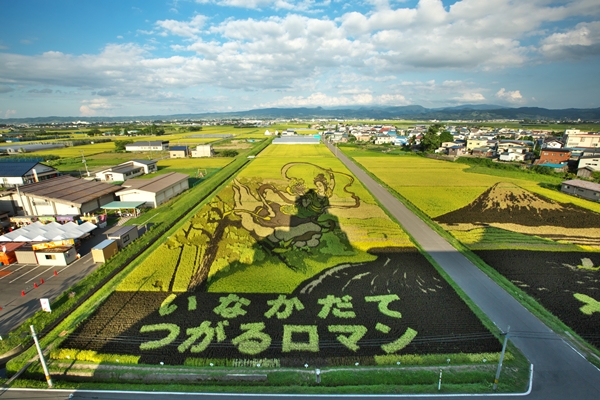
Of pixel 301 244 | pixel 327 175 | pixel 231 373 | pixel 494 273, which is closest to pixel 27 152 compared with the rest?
pixel 327 175

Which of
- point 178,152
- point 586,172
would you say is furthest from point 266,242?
point 178,152

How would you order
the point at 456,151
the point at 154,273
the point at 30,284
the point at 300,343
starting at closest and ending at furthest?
the point at 300,343 → the point at 30,284 → the point at 154,273 → the point at 456,151

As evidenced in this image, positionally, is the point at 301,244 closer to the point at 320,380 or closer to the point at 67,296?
the point at 320,380

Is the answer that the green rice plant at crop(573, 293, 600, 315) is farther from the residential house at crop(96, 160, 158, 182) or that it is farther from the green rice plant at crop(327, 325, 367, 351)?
the residential house at crop(96, 160, 158, 182)

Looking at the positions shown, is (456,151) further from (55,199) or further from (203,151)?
(55,199)

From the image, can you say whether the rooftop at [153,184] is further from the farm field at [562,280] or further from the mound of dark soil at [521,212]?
the farm field at [562,280]

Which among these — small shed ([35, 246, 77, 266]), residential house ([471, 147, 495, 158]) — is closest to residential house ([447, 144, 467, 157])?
residential house ([471, 147, 495, 158])
